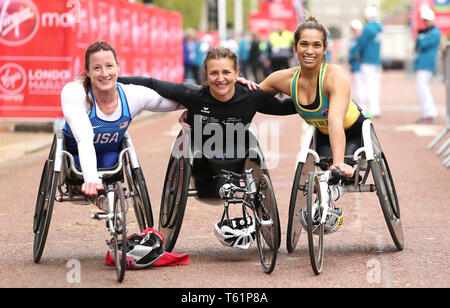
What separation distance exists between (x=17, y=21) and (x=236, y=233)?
30.4 ft

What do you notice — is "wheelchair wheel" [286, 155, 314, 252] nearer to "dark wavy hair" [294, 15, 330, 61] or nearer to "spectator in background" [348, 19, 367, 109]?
"dark wavy hair" [294, 15, 330, 61]

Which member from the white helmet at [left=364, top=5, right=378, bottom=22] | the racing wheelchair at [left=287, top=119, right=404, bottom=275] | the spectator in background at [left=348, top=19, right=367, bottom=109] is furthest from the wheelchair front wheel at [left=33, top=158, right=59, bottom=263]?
the spectator in background at [left=348, top=19, right=367, bottom=109]

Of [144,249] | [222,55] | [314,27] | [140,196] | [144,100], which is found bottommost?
[144,249]

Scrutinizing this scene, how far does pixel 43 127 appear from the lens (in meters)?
16.4

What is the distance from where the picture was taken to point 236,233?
6.43 m

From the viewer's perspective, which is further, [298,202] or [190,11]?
[190,11]

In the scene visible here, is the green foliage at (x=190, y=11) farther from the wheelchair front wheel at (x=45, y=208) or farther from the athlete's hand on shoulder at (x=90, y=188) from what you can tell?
the athlete's hand on shoulder at (x=90, y=188)

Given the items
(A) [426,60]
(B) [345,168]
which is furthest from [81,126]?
(A) [426,60]

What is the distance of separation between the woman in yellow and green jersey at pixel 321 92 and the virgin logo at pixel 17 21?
8.70 m

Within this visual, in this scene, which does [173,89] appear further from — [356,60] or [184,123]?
[356,60]

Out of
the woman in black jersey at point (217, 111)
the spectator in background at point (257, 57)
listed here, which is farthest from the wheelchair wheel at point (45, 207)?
the spectator in background at point (257, 57)

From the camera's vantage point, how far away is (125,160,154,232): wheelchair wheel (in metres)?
6.35

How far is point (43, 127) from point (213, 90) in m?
10.2
